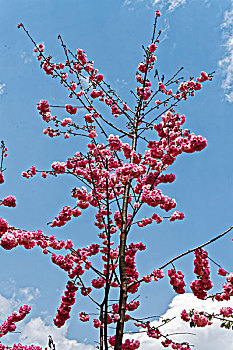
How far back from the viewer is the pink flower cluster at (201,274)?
16.8ft

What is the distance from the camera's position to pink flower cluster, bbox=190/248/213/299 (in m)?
5.11

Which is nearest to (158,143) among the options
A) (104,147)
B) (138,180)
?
(138,180)

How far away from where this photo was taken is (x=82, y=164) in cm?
657

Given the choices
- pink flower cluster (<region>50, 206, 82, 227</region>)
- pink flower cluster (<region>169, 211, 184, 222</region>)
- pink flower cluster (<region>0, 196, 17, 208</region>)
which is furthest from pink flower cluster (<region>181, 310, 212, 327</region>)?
pink flower cluster (<region>0, 196, 17, 208</region>)

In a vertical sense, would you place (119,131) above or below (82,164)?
above

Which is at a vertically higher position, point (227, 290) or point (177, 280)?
point (177, 280)

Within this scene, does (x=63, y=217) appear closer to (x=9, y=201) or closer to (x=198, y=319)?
(x=9, y=201)

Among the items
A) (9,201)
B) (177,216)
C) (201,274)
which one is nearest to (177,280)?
(201,274)

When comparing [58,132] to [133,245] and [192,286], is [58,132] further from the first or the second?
[192,286]

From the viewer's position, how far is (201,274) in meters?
5.14

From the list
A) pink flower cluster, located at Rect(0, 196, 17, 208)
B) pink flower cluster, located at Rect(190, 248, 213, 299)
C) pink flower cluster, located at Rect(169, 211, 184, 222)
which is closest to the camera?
pink flower cluster, located at Rect(190, 248, 213, 299)

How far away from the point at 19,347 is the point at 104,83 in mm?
8106

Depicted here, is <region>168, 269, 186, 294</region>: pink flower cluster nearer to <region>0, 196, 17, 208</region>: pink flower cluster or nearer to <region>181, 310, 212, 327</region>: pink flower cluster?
<region>181, 310, 212, 327</region>: pink flower cluster

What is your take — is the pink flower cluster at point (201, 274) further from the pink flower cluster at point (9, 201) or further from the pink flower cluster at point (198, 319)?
the pink flower cluster at point (9, 201)
